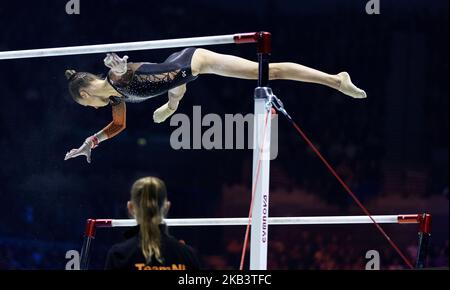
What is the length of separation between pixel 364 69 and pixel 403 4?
33.8 inches

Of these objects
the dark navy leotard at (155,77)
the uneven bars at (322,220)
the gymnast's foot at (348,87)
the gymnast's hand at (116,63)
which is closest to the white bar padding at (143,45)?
the gymnast's hand at (116,63)

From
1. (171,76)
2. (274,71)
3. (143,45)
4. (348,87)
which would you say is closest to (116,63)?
(171,76)

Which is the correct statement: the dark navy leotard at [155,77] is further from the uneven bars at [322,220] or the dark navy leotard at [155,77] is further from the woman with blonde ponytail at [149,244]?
the woman with blonde ponytail at [149,244]

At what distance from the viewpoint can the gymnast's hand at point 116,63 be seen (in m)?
5.22

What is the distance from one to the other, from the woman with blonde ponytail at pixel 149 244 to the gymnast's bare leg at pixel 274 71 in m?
2.32

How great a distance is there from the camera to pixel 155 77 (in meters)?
5.25

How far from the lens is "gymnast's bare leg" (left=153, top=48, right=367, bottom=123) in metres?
4.91

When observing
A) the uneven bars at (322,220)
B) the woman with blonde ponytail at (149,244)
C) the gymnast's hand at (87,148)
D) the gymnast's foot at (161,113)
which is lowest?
the uneven bars at (322,220)

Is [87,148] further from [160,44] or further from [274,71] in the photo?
[274,71]

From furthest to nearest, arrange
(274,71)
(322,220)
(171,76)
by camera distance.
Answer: (171,76)
(274,71)
(322,220)

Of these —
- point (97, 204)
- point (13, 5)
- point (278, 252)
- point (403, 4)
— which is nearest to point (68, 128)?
point (97, 204)

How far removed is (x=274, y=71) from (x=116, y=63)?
1.10 meters

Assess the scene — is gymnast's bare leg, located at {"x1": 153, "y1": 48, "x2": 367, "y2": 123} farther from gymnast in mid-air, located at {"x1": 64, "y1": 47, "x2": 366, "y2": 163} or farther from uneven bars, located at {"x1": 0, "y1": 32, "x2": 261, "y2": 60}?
uneven bars, located at {"x1": 0, "y1": 32, "x2": 261, "y2": 60}

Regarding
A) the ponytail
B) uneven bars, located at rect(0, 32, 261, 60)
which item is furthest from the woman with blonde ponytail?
uneven bars, located at rect(0, 32, 261, 60)
